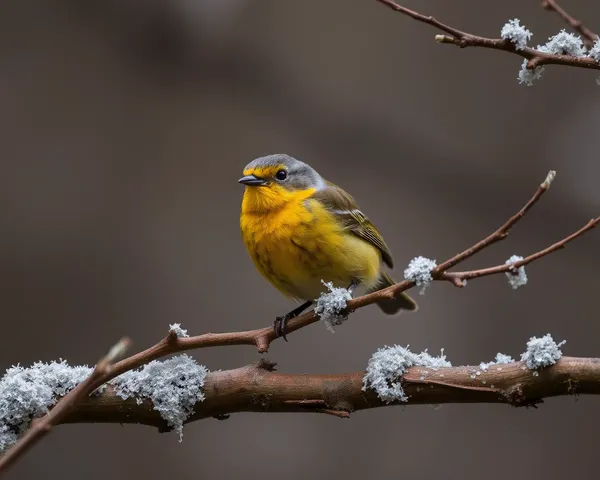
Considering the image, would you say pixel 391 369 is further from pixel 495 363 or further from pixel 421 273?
pixel 421 273

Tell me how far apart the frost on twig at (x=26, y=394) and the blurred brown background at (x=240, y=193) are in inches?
78.7

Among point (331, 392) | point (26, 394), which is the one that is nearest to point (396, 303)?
point (331, 392)

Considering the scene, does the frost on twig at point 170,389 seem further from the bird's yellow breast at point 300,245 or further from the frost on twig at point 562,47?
the frost on twig at point 562,47

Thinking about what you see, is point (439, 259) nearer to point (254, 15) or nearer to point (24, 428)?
point (254, 15)

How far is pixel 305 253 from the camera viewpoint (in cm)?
312

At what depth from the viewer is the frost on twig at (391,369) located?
90.0 inches

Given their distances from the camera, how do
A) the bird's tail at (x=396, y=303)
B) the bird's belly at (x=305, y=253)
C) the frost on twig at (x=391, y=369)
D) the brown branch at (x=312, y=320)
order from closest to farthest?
the brown branch at (x=312, y=320) → the frost on twig at (x=391, y=369) → the bird's belly at (x=305, y=253) → the bird's tail at (x=396, y=303)

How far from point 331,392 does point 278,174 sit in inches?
50.4

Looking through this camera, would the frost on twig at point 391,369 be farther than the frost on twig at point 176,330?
Yes

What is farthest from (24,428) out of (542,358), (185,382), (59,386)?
(542,358)

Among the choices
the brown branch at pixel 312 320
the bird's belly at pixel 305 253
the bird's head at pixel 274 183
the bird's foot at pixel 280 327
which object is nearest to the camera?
the brown branch at pixel 312 320

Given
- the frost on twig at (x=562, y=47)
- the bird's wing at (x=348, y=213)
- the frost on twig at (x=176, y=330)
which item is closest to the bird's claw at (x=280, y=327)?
the frost on twig at (x=176, y=330)

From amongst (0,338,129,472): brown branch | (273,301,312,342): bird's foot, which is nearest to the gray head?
(273,301,312,342): bird's foot

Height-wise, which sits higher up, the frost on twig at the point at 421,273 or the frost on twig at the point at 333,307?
the frost on twig at the point at 333,307
